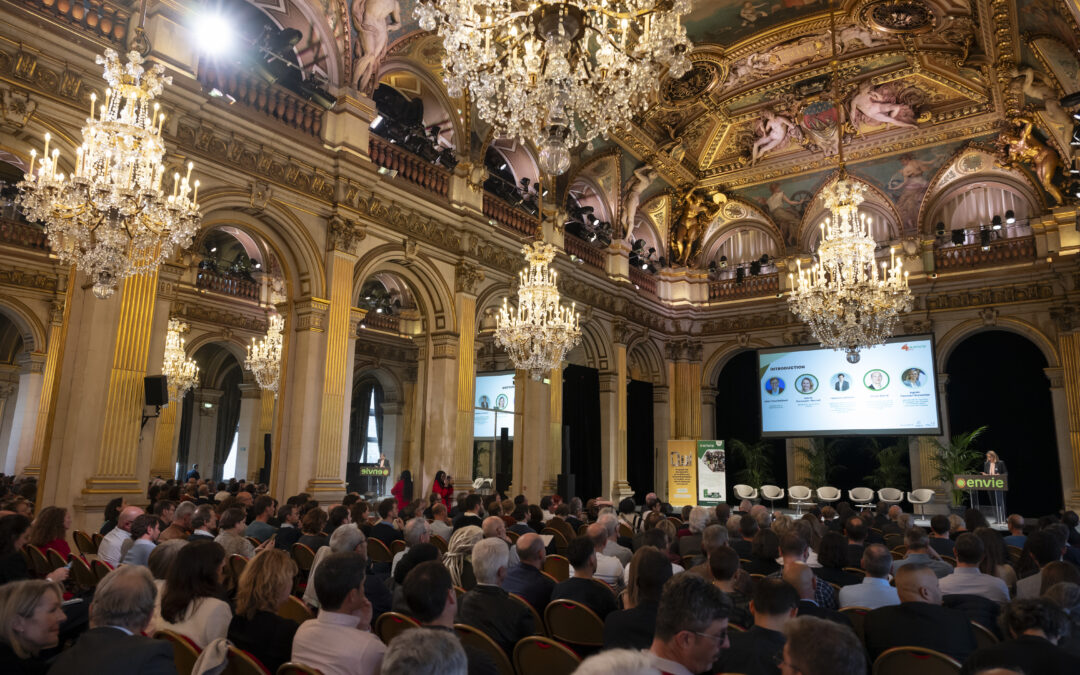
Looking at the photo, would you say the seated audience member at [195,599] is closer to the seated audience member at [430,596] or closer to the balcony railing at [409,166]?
the seated audience member at [430,596]

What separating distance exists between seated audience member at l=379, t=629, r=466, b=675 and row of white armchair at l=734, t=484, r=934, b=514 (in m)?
14.4

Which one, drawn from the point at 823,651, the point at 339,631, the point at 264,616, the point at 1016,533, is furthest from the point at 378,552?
the point at 1016,533

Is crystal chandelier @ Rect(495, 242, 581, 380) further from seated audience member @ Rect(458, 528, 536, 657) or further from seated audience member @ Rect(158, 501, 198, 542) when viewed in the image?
seated audience member @ Rect(458, 528, 536, 657)

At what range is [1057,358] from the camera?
46.7 ft

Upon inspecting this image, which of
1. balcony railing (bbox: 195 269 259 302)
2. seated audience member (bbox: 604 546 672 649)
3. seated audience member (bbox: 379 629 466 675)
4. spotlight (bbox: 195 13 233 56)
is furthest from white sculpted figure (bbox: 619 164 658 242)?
seated audience member (bbox: 379 629 466 675)

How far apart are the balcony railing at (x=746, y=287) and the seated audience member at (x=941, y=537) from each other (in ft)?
38.8

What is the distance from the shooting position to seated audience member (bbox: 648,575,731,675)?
6.89 feet

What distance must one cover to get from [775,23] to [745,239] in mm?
7443

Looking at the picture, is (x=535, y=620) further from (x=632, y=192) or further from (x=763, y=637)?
(x=632, y=192)

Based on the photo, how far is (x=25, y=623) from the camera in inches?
88.1

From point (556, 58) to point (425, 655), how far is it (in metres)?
4.93

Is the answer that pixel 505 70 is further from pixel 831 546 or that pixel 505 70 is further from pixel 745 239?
pixel 745 239

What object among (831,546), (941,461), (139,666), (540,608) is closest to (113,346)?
(540,608)

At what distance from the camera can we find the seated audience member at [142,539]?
14.7ft
